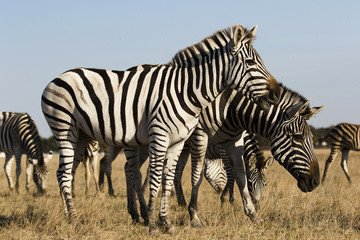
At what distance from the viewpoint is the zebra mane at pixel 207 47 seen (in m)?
6.25

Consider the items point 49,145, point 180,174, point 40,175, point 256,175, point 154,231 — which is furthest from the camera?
point 49,145

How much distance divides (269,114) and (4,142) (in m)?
10.3

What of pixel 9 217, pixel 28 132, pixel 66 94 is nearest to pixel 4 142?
pixel 28 132

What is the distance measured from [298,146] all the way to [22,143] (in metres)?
9.55

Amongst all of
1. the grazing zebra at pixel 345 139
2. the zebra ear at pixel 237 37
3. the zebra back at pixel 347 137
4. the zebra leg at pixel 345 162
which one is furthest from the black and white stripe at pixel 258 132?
the zebra back at pixel 347 137

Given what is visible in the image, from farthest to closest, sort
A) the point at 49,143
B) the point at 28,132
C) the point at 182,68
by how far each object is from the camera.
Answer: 1. the point at 49,143
2. the point at 28,132
3. the point at 182,68

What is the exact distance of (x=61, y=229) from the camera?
19.6 feet

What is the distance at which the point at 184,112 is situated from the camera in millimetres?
6055

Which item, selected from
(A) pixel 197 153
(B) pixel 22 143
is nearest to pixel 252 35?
(A) pixel 197 153

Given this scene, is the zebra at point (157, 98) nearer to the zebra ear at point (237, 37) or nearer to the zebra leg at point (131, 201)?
the zebra ear at point (237, 37)

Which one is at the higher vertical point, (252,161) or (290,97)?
(290,97)

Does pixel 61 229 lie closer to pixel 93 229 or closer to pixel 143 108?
pixel 93 229

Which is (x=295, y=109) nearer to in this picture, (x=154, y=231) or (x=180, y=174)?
(x=154, y=231)

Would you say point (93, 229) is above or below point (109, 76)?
below
